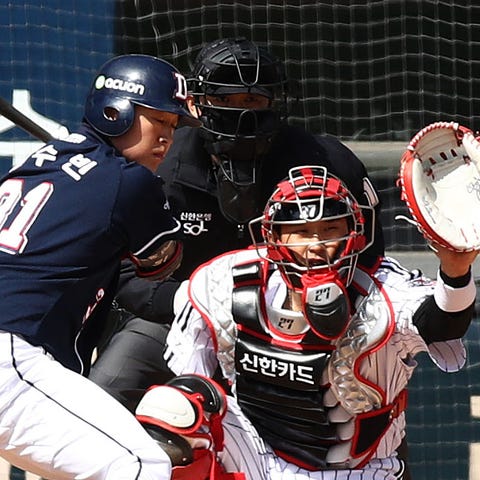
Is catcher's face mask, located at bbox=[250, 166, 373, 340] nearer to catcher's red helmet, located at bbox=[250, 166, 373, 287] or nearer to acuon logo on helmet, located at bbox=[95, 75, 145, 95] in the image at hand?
catcher's red helmet, located at bbox=[250, 166, 373, 287]

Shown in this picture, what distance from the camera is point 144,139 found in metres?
3.88

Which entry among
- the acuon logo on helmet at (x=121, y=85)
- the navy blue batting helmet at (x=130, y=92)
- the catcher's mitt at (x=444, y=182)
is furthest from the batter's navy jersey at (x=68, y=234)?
the catcher's mitt at (x=444, y=182)

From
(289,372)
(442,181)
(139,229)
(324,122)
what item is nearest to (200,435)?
(289,372)

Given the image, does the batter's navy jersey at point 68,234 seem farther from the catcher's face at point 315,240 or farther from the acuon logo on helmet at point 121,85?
the catcher's face at point 315,240

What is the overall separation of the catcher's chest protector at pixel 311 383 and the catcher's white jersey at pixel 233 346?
0.03 m

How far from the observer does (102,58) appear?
600 centimetres

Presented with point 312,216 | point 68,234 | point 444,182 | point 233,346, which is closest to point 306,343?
point 233,346

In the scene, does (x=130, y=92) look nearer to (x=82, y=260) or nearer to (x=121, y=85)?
(x=121, y=85)

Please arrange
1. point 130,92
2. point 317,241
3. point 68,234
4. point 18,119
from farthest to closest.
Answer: point 18,119 < point 130,92 < point 317,241 < point 68,234

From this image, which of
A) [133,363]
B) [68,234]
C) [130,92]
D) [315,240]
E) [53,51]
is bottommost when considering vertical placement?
[133,363]

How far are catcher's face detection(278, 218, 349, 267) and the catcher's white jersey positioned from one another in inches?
7.1

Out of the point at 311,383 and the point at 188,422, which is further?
the point at 311,383

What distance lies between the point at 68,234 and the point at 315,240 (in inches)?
26.2

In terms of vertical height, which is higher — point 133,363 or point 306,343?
point 306,343
